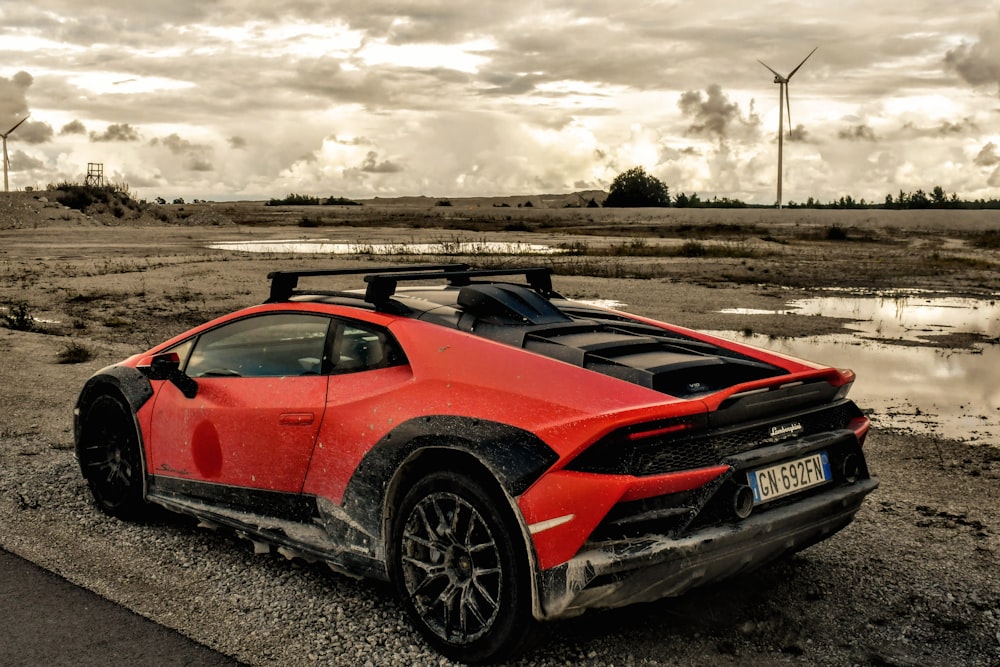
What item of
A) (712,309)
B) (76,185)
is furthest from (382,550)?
(76,185)

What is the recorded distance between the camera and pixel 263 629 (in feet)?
13.1

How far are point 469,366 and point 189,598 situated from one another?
5.79 ft

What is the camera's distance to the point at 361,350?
13.6 ft

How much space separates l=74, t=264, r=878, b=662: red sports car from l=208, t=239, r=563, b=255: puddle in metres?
26.4

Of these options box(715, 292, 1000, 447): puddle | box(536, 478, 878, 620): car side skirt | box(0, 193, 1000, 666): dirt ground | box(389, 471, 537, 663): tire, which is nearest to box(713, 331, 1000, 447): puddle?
box(715, 292, 1000, 447): puddle

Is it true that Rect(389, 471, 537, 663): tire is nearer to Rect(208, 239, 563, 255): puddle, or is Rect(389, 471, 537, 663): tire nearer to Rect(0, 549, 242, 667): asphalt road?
Rect(0, 549, 242, 667): asphalt road

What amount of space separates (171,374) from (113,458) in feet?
3.11

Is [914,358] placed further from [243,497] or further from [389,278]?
[243,497]

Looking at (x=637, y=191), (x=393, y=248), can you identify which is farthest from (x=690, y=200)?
(x=393, y=248)

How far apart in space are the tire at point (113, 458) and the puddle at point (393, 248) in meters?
25.2

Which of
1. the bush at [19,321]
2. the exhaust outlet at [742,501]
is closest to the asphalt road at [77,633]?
the exhaust outlet at [742,501]

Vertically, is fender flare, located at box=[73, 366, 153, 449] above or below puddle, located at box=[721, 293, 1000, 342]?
above

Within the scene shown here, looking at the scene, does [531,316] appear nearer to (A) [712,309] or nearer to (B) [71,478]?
(B) [71,478]

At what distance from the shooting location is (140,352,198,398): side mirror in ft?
15.8
